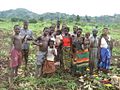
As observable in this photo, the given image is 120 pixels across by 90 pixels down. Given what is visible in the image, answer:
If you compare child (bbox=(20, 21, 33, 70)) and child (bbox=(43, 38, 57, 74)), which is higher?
child (bbox=(20, 21, 33, 70))

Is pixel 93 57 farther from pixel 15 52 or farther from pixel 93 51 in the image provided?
pixel 15 52

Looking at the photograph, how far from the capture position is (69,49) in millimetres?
9148

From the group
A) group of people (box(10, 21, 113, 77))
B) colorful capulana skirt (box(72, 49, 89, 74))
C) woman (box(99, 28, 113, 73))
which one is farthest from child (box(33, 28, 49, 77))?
woman (box(99, 28, 113, 73))

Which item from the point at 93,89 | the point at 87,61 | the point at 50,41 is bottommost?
the point at 93,89

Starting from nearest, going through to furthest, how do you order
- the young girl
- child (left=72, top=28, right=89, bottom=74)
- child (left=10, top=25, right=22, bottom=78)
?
child (left=10, top=25, right=22, bottom=78), child (left=72, top=28, right=89, bottom=74), the young girl

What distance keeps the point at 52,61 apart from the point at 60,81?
57 centimetres

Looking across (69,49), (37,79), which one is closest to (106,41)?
(69,49)

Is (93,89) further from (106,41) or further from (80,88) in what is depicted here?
(106,41)

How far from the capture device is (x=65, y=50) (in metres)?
9.16

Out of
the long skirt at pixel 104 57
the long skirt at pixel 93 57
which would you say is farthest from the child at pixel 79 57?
the long skirt at pixel 104 57

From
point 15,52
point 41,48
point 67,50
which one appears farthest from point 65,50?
point 15,52

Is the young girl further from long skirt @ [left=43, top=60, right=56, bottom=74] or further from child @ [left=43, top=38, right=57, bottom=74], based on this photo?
long skirt @ [left=43, top=60, right=56, bottom=74]

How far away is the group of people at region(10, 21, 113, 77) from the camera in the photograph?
8.67 metres

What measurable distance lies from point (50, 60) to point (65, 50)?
2.16ft
